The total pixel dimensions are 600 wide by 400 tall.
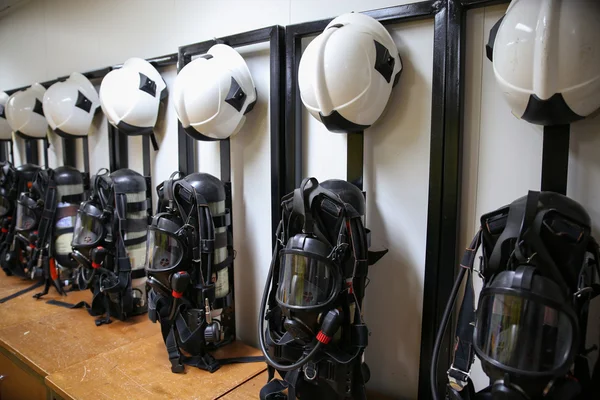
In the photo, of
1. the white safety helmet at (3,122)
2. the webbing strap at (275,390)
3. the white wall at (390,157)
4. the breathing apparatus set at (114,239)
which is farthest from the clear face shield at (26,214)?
the webbing strap at (275,390)

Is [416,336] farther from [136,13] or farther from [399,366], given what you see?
[136,13]

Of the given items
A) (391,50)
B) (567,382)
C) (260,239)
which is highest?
(391,50)

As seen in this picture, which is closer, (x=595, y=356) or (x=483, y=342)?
(x=483, y=342)

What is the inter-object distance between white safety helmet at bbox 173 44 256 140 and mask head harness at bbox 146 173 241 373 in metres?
0.27

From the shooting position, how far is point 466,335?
1340 mm

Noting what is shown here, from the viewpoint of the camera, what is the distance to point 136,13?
2895mm

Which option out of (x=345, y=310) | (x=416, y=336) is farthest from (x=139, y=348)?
(x=416, y=336)

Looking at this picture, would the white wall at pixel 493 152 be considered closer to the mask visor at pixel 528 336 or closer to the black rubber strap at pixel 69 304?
the mask visor at pixel 528 336

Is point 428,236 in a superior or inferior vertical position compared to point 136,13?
inferior

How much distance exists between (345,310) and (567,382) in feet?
2.28

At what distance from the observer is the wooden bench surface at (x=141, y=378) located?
1.84 meters

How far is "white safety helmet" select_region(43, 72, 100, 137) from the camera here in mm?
3078

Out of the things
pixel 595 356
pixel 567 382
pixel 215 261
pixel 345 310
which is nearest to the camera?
pixel 567 382

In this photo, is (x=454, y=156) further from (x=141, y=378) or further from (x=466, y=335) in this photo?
(x=141, y=378)
